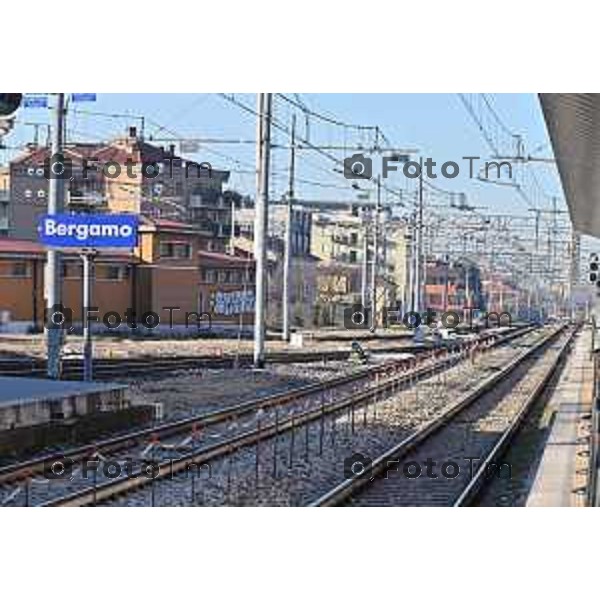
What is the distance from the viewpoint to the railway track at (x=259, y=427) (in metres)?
7.37

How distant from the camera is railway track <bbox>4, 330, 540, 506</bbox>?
737 cm

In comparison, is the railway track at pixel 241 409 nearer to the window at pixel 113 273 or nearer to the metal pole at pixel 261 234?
the metal pole at pixel 261 234

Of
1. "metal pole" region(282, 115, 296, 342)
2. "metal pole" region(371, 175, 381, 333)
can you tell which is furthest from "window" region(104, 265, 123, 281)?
"metal pole" region(371, 175, 381, 333)

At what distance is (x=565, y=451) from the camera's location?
33.0 ft

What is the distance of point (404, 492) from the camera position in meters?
7.34

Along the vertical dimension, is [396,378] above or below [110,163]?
below

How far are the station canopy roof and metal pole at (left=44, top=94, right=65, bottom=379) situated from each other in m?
3.28

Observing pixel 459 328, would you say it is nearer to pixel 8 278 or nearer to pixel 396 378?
pixel 396 378

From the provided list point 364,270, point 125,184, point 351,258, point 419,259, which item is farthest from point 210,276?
point 419,259
